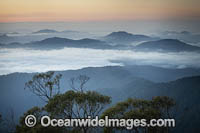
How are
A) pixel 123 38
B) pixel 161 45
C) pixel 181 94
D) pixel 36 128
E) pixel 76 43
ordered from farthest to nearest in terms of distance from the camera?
pixel 161 45
pixel 76 43
pixel 123 38
pixel 181 94
pixel 36 128

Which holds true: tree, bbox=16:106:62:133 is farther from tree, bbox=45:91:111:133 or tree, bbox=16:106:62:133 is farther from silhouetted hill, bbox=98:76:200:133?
silhouetted hill, bbox=98:76:200:133

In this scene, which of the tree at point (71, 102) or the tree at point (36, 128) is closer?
the tree at point (36, 128)

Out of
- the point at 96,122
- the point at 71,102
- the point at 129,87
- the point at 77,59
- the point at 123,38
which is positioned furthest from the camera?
the point at 123,38

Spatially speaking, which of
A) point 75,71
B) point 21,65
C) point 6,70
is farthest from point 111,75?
point 6,70

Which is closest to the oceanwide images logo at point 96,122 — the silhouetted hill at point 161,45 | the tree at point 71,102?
the tree at point 71,102

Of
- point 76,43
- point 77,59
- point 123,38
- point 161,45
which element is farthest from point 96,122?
point 161,45

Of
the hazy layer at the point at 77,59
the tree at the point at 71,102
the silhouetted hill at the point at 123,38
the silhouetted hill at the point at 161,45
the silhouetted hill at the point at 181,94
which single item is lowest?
the silhouetted hill at the point at 181,94

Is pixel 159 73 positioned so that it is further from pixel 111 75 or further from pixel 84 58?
pixel 84 58

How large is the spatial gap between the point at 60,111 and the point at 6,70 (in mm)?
61882

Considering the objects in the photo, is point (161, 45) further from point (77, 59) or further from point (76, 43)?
Result: point (77, 59)

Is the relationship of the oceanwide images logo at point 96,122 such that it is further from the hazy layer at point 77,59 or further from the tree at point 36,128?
the hazy layer at point 77,59

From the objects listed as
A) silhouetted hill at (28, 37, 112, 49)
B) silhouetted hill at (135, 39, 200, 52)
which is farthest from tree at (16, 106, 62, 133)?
silhouetted hill at (135, 39, 200, 52)

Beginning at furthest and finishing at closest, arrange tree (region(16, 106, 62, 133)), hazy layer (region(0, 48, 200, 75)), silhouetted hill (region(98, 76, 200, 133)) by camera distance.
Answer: hazy layer (region(0, 48, 200, 75)), silhouetted hill (region(98, 76, 200, 133)), tree (region(16, 106, 62, 133))

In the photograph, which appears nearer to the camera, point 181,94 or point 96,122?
point 96,122
